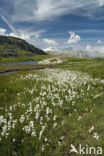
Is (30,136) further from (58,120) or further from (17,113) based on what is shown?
(17,113)

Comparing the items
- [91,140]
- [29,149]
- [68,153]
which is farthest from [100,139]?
[29,149]

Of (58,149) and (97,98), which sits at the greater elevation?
(97,98)

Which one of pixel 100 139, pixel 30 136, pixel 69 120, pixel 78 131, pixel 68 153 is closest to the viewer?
pixel 68 153

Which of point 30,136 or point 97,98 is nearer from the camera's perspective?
point 30,136

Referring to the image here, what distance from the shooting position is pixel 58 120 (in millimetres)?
7285

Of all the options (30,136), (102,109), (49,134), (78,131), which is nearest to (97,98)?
(102,109)

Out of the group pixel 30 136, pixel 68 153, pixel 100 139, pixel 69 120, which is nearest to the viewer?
pixel 68 153

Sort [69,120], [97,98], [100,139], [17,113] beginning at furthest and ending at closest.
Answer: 1. [97,98]
2. [17,113]
3. [69,120]
4. [100,139]

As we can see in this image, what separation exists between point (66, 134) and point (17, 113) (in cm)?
379

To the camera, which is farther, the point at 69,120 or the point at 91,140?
the point at 69,120

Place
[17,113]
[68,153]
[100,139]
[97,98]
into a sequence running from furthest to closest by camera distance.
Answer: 1. [97,98]
2. [17,113]
3. [100,139]
4. [68,153]

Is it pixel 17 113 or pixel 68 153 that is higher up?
pixel 17 113

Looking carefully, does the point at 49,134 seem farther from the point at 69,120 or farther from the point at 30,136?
the point at 69,120

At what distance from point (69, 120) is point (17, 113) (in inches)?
139
